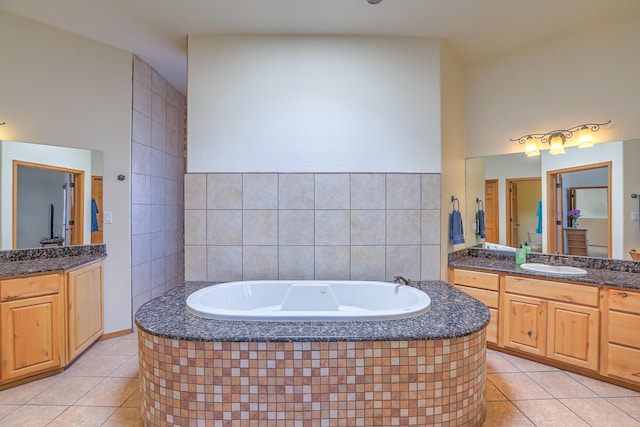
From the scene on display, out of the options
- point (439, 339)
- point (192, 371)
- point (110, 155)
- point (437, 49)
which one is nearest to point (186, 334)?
point (192, 371)

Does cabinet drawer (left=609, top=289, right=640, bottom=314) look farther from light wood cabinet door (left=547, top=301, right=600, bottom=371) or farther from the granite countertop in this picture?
the granite countertop

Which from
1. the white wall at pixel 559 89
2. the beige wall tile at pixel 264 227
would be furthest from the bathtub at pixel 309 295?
the white wall at pixel 559 89

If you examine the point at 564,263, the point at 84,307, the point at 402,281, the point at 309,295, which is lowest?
the point at 84,307

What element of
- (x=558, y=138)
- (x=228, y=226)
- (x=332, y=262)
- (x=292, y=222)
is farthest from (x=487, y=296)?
(x=228, y=226)

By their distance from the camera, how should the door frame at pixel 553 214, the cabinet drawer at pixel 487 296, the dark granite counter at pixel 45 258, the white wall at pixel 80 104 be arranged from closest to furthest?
the dark granite counter at pixel 45 258, the white wall at pixel 80 104, the cabinet drawer at pixel 487 296, the door frame at pixel 553 214

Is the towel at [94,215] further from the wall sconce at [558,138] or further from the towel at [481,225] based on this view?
the wall sconce at [558,138]

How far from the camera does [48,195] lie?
2471 millimetres

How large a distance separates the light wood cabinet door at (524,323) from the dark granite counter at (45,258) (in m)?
3.33

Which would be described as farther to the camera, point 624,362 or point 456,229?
point 456,229

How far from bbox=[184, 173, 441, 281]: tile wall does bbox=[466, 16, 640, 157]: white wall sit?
1.04 m

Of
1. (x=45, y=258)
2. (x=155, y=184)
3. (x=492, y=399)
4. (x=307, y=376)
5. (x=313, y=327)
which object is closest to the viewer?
(x=307, y=376)

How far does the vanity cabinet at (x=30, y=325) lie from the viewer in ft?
6.59

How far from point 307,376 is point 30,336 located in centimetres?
200

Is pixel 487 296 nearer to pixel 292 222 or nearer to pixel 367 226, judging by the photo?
pixel 367 226
